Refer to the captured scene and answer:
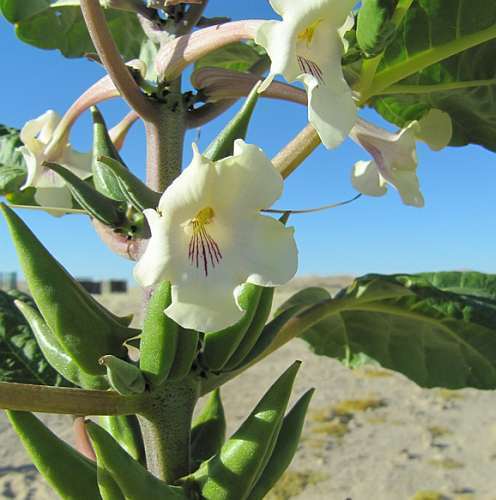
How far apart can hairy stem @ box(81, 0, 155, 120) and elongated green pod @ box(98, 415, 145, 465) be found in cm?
54

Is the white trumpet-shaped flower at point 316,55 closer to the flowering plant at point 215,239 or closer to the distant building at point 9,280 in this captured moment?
the flowering plant at point 215,239

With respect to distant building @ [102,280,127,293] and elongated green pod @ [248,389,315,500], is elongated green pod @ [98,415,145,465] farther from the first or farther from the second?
distant building @ [102,280,127,293]

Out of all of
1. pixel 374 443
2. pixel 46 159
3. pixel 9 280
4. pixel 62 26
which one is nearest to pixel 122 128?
pixel 46 159

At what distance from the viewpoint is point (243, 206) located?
79 centimetres

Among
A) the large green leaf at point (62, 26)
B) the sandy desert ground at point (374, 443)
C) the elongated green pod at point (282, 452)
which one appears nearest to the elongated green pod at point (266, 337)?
the elongated green pod at point (282, 452)

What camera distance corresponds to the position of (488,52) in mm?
1202

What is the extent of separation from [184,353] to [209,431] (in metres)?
0.34

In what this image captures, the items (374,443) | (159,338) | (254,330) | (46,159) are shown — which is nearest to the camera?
(159,338)

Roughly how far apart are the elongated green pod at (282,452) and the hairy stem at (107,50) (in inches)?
22.5

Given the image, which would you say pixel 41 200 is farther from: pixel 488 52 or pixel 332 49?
pixel 488 52

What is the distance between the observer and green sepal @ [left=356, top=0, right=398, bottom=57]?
2.55ft

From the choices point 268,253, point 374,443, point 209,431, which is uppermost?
point 268,253

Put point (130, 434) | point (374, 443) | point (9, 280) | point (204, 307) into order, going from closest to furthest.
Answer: point (204, 307)
point (130, 434)
point (374, 443)
point (9, 280)

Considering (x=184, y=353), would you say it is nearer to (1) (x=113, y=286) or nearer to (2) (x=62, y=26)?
(2) (x=62, y=26)
